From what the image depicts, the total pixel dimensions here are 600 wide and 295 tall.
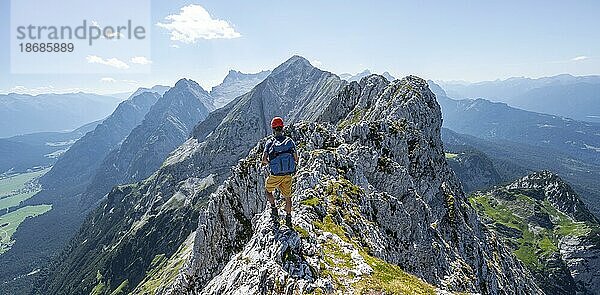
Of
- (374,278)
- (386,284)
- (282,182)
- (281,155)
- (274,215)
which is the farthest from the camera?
(274,215)

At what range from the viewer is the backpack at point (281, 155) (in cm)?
2086

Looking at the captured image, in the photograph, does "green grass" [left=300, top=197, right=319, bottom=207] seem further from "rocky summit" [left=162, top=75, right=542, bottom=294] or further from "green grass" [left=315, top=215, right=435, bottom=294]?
"green grass" [left=315, top=215, right=435, bottom=294]

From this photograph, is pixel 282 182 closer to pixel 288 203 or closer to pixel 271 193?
pixel 271 193

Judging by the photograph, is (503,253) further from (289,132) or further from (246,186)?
(246,186)

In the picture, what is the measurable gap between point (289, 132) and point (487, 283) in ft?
124

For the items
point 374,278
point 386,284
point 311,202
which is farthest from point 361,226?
point 386,284

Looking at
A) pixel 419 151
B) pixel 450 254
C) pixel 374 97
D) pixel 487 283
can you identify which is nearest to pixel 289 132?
pixel 419 151

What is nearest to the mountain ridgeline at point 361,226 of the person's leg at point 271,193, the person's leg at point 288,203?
the person's leg at point 271,193

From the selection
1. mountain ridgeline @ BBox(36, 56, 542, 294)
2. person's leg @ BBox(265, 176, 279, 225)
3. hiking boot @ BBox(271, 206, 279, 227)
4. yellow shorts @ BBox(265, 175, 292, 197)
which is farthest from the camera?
hiking boot @ BBox(271, 206, 279, 227)

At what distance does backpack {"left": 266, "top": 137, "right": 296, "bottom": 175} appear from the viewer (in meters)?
20.9

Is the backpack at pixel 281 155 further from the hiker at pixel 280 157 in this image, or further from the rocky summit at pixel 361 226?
the rocky summit at pixel 361 226

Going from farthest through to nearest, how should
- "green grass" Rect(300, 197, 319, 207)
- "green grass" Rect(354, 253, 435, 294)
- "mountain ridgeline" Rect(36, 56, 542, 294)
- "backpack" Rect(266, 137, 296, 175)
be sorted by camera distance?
"green grass" Rect(300, 197, 319, 207) → "mountain ridgeline" Rect(36, 56, 542, 294) → "backpack" Rect(266, 137, 296, 175) → "green grass" Rect(354, 253, 435, 294)

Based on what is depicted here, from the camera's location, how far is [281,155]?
20906 mm

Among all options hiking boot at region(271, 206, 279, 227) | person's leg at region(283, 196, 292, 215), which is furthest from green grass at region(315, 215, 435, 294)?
hiking boot at region(271, 206, 279, 227)
